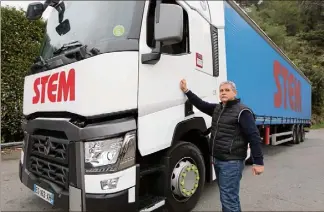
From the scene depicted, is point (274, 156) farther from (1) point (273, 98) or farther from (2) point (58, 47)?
(2) point (58, 47)

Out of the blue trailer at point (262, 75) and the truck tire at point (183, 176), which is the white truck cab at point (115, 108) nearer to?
the truck tire at point (183, 176)

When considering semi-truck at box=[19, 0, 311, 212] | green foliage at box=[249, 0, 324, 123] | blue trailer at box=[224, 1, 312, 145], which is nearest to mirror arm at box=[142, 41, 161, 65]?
semi-truck at box=[19, 0, 311, 212]

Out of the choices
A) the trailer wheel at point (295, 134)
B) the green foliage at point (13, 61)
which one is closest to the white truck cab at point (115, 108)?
the green foliage at point (13, 61)

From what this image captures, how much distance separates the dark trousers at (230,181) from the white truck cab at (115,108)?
473 mm

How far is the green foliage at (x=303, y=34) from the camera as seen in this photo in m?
23.0

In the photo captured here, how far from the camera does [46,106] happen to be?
3.14 metres

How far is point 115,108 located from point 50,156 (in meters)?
0.87

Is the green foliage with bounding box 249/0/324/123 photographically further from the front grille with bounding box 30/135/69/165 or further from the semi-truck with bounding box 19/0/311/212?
the front grille with bounding box 30/135/69/165

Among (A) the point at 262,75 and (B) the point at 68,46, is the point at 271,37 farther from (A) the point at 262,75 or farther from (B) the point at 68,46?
(B) the point at 68,46

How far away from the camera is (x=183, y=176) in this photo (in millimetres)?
3383

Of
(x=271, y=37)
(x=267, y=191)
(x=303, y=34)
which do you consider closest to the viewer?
(x=267, y=191)

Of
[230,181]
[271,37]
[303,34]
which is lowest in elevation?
[230,181]

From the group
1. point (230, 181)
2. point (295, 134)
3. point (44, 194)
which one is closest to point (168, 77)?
point (230, 181)

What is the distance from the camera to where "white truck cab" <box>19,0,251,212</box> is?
2.69 m
